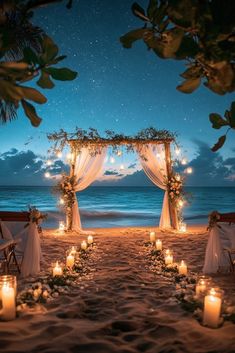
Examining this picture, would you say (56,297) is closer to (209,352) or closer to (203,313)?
(203,313)

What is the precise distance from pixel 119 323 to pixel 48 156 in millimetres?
7723

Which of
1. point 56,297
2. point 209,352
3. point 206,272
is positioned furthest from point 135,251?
point 209,352

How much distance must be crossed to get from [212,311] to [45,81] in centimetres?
262

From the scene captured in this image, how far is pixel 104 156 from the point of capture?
10.6m

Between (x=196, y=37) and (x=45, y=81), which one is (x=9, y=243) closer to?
(x=45, y=81)

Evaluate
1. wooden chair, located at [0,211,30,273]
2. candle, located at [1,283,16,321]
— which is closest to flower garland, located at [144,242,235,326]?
candle, located at [1,283,16,321]

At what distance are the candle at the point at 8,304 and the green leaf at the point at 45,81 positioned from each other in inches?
96.5

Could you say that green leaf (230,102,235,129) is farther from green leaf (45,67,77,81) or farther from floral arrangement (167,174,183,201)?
floral arrangement (167,174,183,201)

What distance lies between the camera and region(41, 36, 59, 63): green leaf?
1.14 m

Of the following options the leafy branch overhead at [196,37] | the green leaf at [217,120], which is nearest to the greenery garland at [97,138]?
the green leaf at [217,120]

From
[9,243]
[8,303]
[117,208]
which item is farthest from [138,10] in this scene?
[117,208]

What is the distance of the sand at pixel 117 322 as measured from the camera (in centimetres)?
258

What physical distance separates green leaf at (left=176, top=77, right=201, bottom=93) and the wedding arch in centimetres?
891

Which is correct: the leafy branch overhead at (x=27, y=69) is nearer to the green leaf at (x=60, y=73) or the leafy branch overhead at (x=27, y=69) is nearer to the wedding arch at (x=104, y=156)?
the green leaf at (x=60, y=73)
